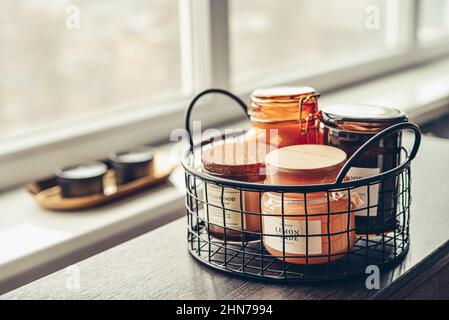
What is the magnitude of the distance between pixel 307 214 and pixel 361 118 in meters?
0.13

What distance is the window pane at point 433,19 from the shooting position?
253cm

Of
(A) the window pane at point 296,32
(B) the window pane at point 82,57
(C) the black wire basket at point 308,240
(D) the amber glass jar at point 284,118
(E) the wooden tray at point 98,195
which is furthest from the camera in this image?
(A) the window pane at point 296,32

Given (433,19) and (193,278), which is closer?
(193,278)

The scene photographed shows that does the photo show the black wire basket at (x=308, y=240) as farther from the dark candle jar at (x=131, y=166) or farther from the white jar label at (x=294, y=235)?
the dark candle jar at (x=131, y=166)

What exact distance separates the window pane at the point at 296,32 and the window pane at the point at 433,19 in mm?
266

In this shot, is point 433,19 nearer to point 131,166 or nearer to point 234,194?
point 131,166

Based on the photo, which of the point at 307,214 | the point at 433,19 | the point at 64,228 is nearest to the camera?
the point at 307,214

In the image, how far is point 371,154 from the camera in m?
0.70

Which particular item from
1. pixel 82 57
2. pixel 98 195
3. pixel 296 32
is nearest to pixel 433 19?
pixel 296 32

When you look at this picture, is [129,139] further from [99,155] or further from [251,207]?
[251,207]

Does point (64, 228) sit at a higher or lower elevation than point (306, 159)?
lower

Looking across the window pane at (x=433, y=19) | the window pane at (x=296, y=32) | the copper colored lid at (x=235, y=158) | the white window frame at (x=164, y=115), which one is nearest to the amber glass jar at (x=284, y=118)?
the copper colored lid at (x=235, y=158)

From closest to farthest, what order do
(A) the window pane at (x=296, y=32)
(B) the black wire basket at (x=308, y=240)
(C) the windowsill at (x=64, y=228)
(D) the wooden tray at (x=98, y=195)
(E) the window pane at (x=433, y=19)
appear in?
(B) the black wire basket at (x=308, y=240), (C) the windowsill at (x=64, y=228), (D) the wooden tray at (x=98, y=195), (A) the window pane at (x=296, y=32), (E) the window pane at (x=433, y=19)
